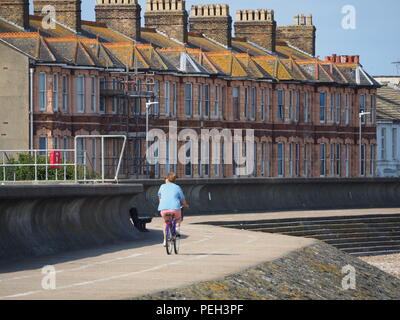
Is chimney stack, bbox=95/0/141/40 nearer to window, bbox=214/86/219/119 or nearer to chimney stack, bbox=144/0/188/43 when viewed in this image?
chimney stack, bbox=144/0/188/43

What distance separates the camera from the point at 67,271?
2347 cm

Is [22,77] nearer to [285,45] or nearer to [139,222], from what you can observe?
[139,222]

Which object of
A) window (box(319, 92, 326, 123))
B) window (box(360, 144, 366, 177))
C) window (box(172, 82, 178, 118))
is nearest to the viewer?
window (box(172, 82, 178, 118))

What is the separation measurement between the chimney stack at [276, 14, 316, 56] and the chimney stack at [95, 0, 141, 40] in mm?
21780

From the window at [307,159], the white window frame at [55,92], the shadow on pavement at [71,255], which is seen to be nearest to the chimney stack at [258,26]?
the window at [307,159]

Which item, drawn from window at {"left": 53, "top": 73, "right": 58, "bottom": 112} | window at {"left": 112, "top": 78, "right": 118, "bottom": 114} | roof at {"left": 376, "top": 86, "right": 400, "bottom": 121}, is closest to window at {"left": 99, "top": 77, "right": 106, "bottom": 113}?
window at {"left": 112, "top": 78, "right": 118, "bottom": 114}

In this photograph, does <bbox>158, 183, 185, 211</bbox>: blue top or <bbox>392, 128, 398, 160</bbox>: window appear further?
<bbox>392, 128, 398, 160</bbox>: window

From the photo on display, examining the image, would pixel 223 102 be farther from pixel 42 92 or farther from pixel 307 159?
pixel 42 92

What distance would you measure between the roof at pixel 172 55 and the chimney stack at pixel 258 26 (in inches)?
22.0

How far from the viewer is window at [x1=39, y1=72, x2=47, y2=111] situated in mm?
64938

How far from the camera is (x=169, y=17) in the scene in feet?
270

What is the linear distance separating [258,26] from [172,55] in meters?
15.3

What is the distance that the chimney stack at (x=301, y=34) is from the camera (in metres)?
96.6

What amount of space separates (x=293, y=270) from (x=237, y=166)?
5355cm
